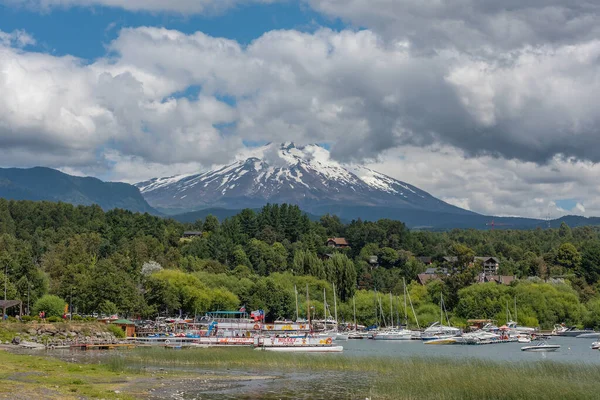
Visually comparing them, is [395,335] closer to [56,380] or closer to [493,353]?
[493,353]

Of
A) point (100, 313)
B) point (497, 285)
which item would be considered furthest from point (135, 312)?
point (497, 285)

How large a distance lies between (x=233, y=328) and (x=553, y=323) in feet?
231

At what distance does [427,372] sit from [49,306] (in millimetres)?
72888

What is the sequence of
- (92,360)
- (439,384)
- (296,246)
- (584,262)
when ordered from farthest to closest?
(296,246)
(584,262)
(92,360)
(439,384)

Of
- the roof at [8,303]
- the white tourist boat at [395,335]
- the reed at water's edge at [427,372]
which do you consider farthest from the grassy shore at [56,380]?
the white tourist boat at [395,335]

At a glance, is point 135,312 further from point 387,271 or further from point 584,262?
point 584,262

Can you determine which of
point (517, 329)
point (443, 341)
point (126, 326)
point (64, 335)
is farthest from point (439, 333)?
point (64, 335)

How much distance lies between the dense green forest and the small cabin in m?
3.06

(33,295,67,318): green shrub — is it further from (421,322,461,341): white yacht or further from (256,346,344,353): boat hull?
(421,322,461,341): white yacht

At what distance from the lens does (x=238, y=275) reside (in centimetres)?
15525

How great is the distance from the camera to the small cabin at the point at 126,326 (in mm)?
106875

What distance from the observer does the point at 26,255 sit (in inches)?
4370

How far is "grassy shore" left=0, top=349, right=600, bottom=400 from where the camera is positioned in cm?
3991

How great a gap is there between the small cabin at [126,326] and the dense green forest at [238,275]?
3060 mm
